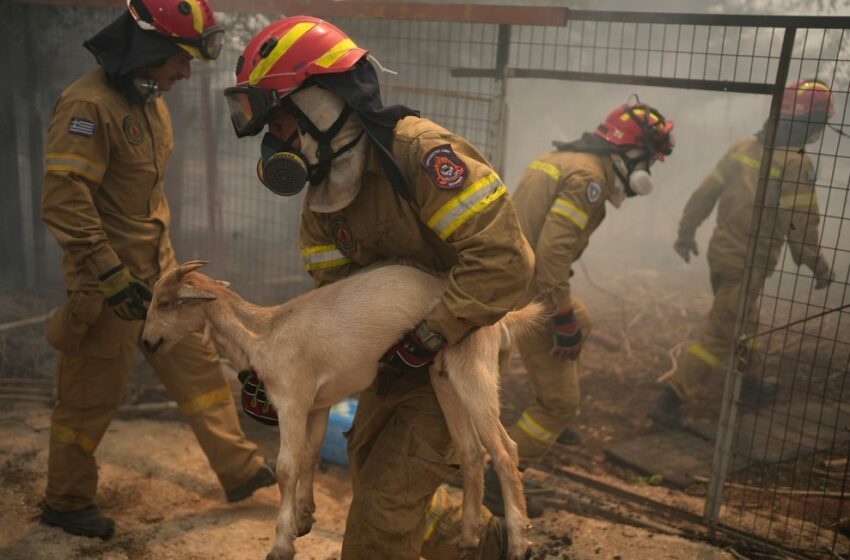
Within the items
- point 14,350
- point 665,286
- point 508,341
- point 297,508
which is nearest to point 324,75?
point 508,341

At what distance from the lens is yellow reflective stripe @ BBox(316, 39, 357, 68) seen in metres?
3.06

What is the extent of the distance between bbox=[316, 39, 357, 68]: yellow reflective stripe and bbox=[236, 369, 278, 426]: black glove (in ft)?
4.32

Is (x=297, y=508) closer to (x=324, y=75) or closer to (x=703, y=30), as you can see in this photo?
(x=324, y=75)

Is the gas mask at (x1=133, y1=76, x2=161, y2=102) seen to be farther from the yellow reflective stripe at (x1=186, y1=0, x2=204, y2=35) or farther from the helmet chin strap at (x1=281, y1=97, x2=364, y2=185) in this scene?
the helmet chin strap at (x1=281, y1=97, x2=364, y2=185)

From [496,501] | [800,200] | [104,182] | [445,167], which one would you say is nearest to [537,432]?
[496,501]

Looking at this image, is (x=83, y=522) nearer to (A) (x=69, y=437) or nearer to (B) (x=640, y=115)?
(A) (x=69, y=437)

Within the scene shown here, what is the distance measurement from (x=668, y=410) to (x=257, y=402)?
4568 mm

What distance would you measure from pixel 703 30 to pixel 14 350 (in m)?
9.77

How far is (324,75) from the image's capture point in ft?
10.2

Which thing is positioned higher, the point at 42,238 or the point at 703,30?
the point at 703,30

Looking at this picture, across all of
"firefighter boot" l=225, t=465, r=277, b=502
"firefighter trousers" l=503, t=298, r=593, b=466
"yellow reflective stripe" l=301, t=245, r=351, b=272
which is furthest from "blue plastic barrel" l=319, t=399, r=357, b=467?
"yellow reflective stripe" l=301, t=245, r=351, b=272

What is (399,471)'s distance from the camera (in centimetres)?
320

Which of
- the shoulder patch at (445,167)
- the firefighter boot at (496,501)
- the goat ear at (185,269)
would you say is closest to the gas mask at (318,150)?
the shoulder patch at (445,167)

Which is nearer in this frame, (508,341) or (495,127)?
(508,341)
